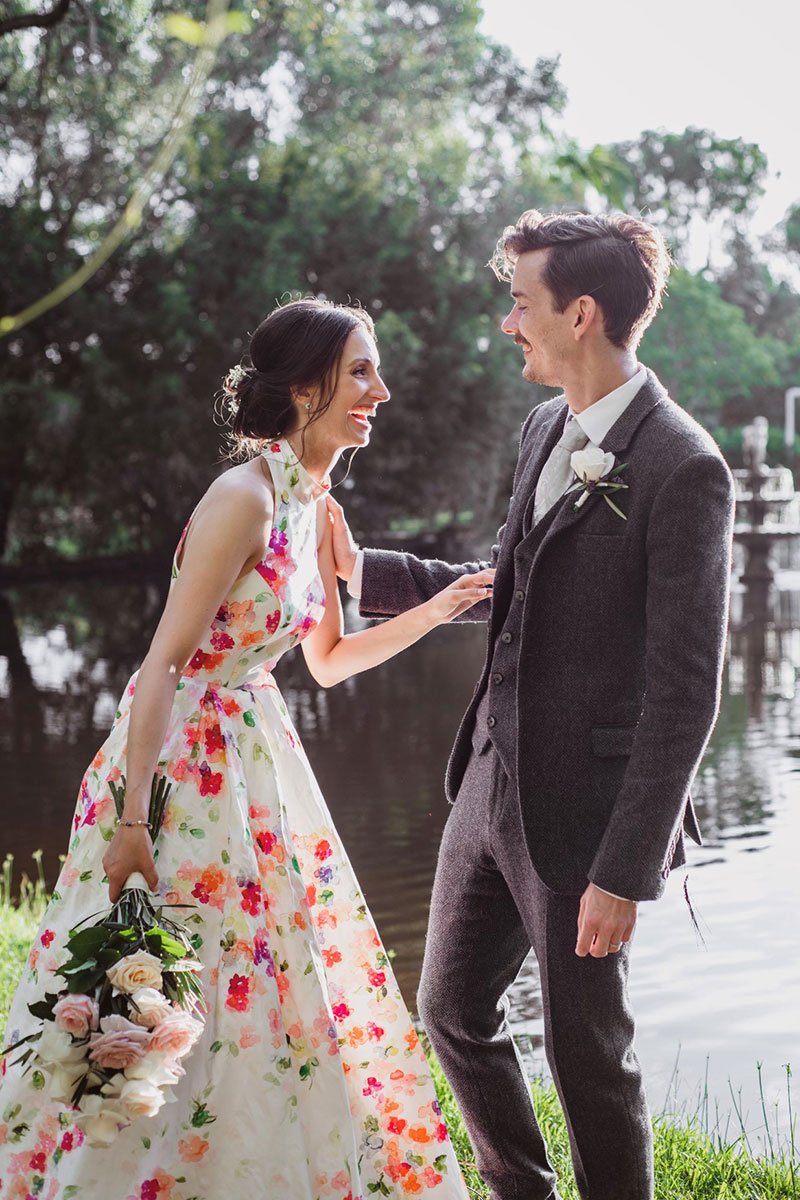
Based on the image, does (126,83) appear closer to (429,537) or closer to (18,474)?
(18,474)

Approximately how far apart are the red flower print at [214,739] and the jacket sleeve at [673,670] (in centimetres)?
81

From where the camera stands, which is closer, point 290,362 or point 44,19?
point 290,362

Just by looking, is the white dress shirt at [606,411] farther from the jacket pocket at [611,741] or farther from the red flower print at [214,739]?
the red flower print at [214,739]

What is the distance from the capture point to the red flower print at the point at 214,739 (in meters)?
2.71

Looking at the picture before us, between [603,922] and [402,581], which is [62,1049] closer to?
[603,922]

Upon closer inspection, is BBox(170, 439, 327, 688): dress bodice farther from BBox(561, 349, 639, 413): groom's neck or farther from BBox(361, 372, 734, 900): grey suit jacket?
BBox(561, 349, 639, 413): groom's neck

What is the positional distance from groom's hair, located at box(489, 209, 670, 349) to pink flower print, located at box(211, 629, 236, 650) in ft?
3.06

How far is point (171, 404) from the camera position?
25.4 m

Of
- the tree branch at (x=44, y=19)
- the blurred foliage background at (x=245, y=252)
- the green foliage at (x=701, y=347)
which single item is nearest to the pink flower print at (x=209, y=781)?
the tree branch at (x=44, y=19)

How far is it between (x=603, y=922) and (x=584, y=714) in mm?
386

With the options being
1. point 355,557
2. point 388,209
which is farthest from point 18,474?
point 355,557

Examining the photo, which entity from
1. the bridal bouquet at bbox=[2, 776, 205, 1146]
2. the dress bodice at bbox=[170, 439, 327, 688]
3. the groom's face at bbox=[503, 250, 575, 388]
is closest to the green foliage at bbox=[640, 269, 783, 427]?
the dress bodice at bbox=[170, 439, 327, 688]

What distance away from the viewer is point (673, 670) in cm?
231

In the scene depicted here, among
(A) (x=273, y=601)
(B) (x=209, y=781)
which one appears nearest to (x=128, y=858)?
(B) (x=209, y=781)
